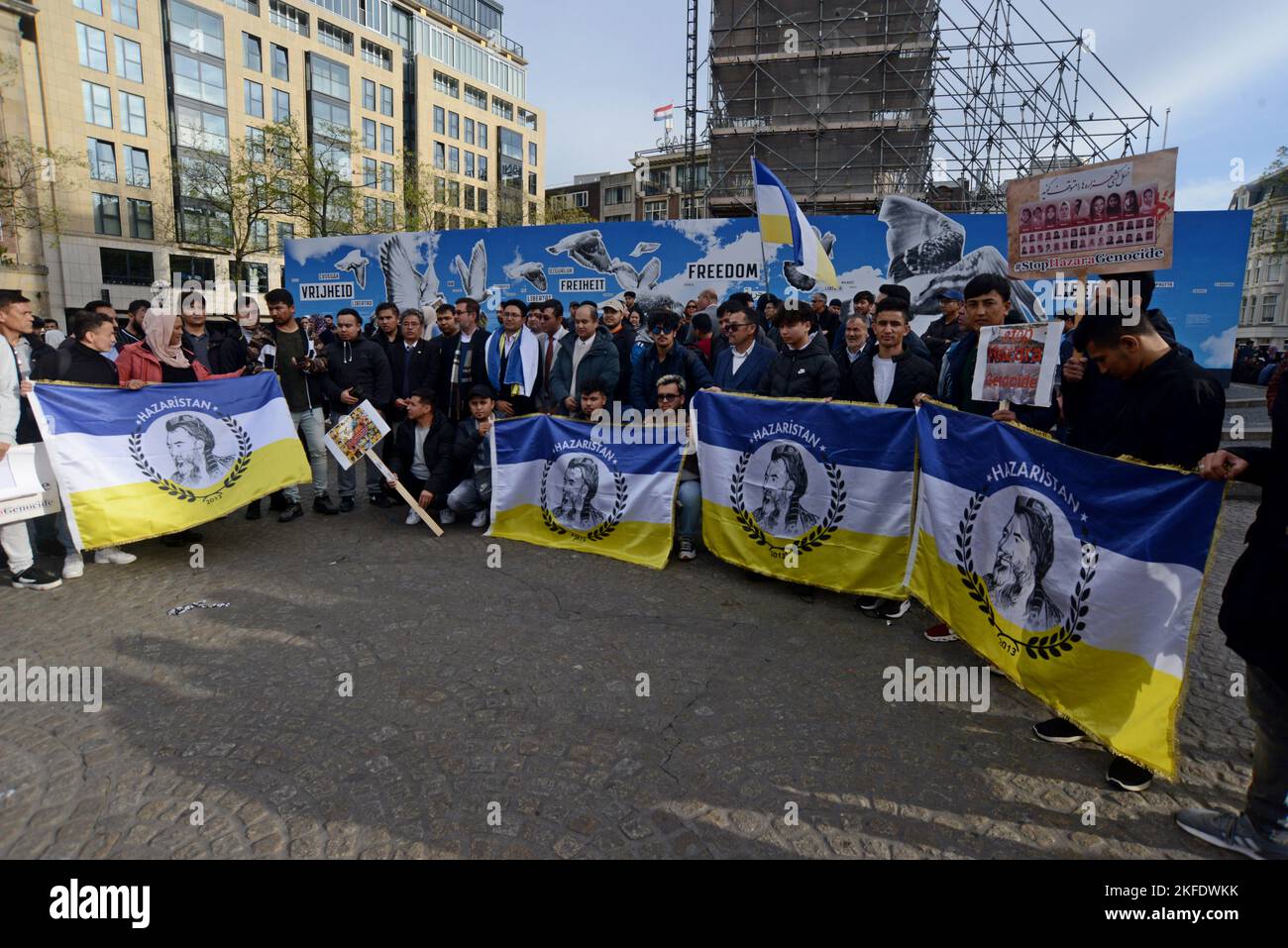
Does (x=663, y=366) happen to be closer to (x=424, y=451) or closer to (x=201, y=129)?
(x=424, y=451)

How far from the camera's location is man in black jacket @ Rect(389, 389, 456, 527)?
7.06 metres

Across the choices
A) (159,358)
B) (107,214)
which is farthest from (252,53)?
(159,358)

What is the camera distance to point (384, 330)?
26.3 ft

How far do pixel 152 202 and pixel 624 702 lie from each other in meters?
50.8

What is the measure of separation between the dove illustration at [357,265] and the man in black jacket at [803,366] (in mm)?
14337

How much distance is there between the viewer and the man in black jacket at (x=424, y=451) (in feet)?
23.2

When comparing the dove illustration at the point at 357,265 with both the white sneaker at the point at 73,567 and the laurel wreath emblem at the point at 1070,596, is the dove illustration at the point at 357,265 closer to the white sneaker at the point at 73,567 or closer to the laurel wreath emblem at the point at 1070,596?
the white sneaker at the point at 73,567

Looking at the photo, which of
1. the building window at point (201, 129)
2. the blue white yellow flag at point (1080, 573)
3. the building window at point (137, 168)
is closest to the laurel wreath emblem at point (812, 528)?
the blue white yellow flag at point (1080, 573)

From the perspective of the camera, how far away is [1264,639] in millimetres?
2480

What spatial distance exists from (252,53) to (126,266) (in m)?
17.6

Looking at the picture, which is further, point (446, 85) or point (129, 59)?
point (446, 85)

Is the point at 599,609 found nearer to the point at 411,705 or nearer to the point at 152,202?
the point at 411,705

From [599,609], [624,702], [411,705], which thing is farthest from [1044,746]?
[411,705]

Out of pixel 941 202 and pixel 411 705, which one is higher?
pixel 941 202
